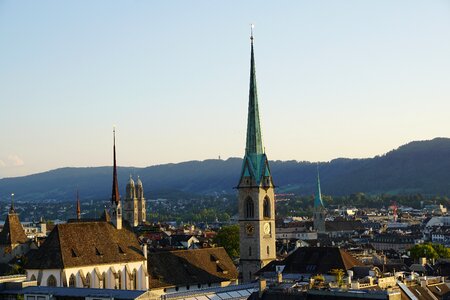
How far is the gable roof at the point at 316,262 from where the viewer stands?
79.8 metres

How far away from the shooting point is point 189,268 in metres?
83.2

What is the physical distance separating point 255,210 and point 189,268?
8.81 m

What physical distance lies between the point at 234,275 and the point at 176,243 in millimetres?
50896

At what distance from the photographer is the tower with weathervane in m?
87.8

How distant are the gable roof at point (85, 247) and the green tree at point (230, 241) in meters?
36.9

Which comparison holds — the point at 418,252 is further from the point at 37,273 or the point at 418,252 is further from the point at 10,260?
the point at 37,273

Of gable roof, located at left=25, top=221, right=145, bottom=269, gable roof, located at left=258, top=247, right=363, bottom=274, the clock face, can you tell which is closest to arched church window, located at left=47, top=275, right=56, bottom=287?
gable roof, located at left=25, top=221, right=145, bottom=269

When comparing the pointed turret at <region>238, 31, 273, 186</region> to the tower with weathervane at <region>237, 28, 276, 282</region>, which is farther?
the pointed turret at <region>238, 31, 273, 186</region>

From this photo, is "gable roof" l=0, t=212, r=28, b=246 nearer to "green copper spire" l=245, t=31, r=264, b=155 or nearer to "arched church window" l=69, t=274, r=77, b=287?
"arched church window" l=69, t=274, r=77, b=287

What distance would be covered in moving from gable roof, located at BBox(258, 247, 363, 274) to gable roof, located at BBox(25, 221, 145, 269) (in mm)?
12030

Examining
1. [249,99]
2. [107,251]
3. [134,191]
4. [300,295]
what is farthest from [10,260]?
[134,191]

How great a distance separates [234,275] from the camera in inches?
3408

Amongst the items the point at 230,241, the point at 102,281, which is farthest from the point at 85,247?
the point at 230,241

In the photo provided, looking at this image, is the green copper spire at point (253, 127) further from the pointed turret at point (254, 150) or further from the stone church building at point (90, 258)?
the stone church building at point (90, 258)
